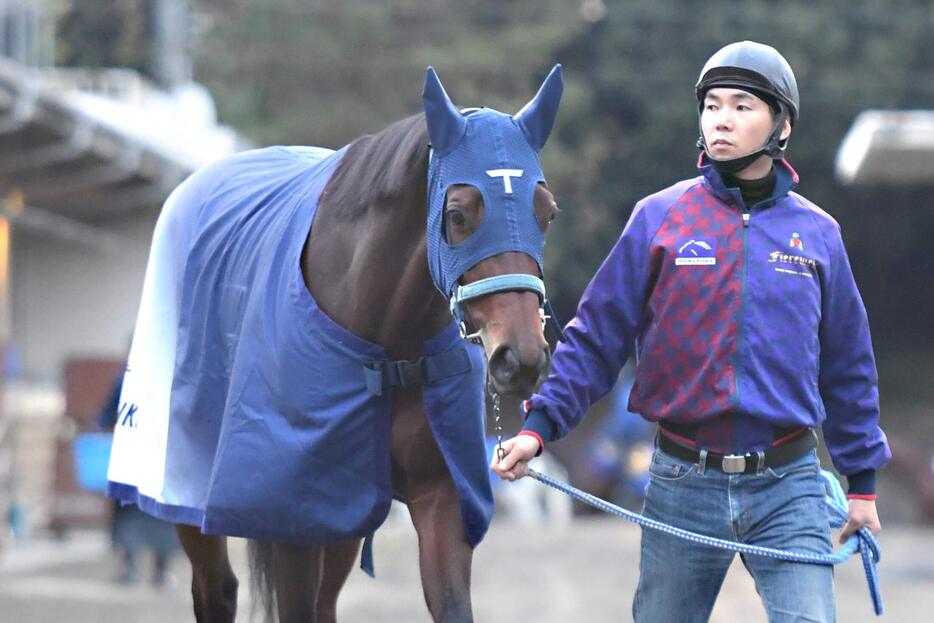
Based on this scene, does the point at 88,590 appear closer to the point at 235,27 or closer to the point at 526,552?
the point at 526,552

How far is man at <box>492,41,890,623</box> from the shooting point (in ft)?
14.0

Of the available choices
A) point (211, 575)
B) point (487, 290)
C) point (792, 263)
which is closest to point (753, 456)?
point (792, 263)

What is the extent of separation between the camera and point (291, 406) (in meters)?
4.77

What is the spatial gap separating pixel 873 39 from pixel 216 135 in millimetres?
22597

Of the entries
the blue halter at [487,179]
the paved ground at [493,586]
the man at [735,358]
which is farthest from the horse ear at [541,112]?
the paved ground at [493,586]

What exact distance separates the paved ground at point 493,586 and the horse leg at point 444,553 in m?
4.63

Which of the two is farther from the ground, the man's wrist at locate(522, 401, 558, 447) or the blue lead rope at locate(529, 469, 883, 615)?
the man's wrist at locate(522, 401, 558, 447)

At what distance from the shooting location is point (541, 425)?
13.9 ft

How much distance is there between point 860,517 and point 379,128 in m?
31.7

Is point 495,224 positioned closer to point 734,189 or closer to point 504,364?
point 504,364

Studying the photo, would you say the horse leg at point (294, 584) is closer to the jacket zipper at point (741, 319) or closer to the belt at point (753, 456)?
the belt at point (753, 456)

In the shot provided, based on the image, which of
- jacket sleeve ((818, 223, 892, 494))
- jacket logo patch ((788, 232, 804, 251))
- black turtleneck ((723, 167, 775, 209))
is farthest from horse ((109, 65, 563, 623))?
jacket sleeve ((818, 223, 892, 494))

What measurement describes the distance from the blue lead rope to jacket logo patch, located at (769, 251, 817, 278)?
52cm

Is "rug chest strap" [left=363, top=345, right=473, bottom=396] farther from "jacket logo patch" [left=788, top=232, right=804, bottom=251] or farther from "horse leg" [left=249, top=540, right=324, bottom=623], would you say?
"jacket logo patch" [left=788, top=232, right=804, bottom=251]
